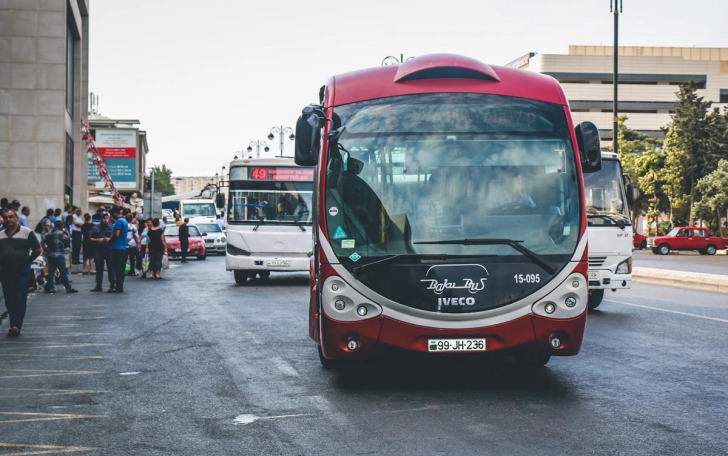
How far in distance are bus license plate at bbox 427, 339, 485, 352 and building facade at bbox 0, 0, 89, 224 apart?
3284cm

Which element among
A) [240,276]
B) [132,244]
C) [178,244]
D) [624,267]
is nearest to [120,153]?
[178,244]

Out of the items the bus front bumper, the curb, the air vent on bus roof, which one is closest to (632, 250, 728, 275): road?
the curb

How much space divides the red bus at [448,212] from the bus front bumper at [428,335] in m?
0.01

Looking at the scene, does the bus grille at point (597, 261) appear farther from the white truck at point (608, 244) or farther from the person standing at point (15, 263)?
the person standing at point (15, 263)

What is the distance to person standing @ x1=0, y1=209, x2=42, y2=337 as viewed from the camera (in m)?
12.6

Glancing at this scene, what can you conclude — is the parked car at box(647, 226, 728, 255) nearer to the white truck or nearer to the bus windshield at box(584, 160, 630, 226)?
the bus windshield at box(584, 160, 630, 226)

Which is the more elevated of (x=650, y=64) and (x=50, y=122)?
(x=650, y=64)

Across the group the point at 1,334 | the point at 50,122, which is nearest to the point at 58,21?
the point at 50,122

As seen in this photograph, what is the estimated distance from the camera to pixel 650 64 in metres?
118

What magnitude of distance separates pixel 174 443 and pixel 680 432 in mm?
3323

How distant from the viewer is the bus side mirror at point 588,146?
336 inches

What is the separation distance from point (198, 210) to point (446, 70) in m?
53.2

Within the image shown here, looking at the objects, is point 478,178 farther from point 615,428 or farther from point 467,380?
point 615,428

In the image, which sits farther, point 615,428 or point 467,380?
point 467,380
